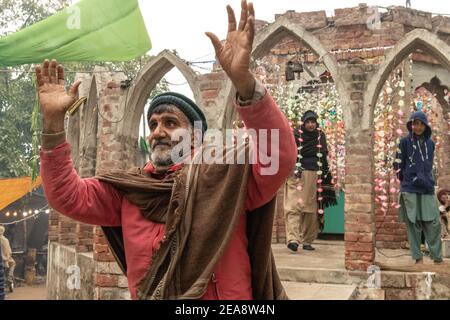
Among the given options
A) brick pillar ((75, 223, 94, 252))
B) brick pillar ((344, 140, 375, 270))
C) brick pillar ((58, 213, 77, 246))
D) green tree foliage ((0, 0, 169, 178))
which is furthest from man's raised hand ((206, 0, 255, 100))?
green tree foliage ((0, 0, 169, 178))

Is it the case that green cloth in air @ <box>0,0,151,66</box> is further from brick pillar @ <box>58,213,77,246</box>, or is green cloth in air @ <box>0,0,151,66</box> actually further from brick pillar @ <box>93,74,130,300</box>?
brick pillar @ <box>58,213,77,246</box>

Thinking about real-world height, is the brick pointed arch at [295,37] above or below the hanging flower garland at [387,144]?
above

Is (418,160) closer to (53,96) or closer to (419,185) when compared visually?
(419,185)

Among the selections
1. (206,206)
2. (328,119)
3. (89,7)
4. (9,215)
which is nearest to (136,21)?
(89,7)

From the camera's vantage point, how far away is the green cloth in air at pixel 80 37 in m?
7.12

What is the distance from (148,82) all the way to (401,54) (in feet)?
11.3

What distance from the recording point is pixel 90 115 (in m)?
8.92

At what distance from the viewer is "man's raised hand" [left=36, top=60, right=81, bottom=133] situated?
6.41 feet

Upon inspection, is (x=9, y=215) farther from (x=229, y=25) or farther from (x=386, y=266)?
(x=229, y=25)

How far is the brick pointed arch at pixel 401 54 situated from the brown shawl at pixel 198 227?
169 inches

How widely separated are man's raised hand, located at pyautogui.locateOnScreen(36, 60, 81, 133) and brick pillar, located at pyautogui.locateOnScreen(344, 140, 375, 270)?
4490 millimetres

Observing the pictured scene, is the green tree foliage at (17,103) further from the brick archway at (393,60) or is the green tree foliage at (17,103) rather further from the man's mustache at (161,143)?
the man's mustache at (161,143)

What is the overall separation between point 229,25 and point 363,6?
29.1 ft

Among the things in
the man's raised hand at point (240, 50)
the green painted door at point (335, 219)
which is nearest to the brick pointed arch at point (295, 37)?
the green painted door at point (335, 219)
